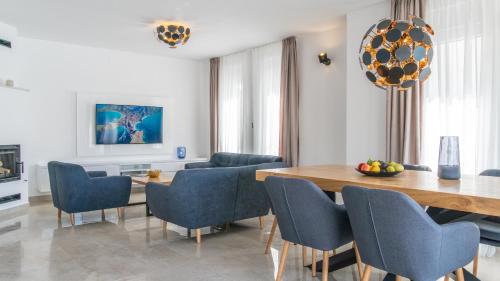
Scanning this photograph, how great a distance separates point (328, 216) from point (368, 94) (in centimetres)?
285

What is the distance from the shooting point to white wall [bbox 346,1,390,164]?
15.8 ft

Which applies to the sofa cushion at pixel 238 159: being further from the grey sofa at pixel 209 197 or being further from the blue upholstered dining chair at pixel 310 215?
the blue upholstered dining chair at pixel 310 215

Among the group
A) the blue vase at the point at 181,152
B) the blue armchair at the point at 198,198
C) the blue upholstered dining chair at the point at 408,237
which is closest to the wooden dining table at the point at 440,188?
the blue upholstered dining chair at the point at 408,237

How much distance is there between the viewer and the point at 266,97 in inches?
272

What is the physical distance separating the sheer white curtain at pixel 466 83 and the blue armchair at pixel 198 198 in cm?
229

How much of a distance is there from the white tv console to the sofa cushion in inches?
34.8

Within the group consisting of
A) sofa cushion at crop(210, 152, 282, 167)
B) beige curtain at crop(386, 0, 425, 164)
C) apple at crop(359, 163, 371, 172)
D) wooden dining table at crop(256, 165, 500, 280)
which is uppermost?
beige curtain at crop(386, 0, 425, 164)

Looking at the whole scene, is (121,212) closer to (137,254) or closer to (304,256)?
(137,254)

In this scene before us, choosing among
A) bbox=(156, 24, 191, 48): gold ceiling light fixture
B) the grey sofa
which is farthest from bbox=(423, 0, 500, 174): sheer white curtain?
bbox=(156, 24, 191, 48): gold ceiling light fixture

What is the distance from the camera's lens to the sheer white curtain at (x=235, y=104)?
7359 mm

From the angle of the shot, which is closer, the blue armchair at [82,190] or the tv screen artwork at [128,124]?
the blue armchair at [82,190]

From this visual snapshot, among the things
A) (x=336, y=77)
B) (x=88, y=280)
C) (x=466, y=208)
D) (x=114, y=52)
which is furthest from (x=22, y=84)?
(x=466, y=208)

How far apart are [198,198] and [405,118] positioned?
2.53m

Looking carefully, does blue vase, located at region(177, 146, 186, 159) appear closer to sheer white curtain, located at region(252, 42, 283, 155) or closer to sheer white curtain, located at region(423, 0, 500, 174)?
sheer white curtain, located at region(252, 42, 283, 155)
